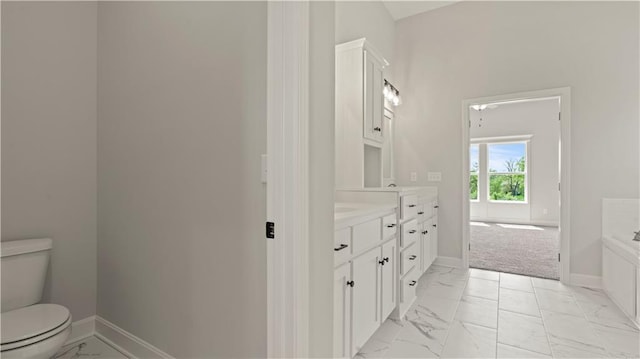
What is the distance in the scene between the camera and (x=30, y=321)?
1383mm

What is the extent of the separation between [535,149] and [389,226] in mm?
6363

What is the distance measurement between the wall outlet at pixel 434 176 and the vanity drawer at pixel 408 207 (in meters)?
1.28

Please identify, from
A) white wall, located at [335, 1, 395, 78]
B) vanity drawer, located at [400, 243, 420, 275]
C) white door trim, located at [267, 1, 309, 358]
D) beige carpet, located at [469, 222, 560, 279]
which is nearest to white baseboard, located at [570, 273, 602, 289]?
beige carpet, located at [469, 222, 560, 279]

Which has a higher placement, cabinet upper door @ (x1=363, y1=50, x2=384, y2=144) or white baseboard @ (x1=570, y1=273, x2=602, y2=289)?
cabinet upper door @ (x1=363, y1=50, x2=384, y2=144)

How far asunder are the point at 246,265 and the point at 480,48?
373cm

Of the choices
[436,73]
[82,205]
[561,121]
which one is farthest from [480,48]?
[82,205]

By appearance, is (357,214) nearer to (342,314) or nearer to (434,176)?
(342,314)

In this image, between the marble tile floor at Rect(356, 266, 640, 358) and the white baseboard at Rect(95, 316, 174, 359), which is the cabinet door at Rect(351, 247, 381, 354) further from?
the white baseboard at Rect(95, 316, 174, 359)

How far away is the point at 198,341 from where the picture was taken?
1.33 m

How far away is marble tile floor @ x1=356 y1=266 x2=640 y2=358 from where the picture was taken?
1856mm

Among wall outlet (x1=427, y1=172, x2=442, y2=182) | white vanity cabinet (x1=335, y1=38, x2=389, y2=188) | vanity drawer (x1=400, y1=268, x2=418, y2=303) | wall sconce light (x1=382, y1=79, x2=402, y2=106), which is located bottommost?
vanity drawer (x1=400, y1=268, x2=418, y2=303)

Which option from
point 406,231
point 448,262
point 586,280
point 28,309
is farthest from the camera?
point 448,262

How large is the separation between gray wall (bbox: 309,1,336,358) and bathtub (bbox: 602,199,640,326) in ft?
8.20

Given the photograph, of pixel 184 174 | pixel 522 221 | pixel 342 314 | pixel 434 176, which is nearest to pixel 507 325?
pixel 342 314
